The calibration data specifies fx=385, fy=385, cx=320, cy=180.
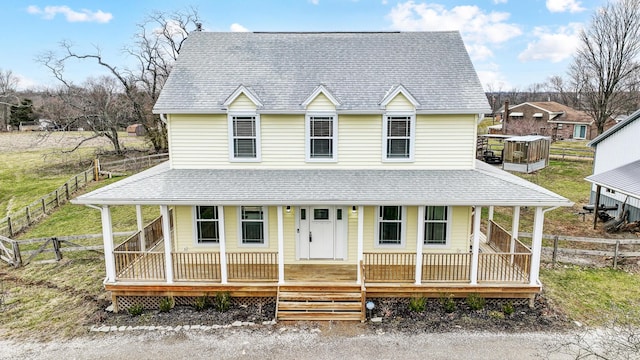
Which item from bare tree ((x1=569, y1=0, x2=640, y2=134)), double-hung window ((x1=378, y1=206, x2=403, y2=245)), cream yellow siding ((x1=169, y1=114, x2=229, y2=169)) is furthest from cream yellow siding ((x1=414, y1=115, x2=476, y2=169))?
bare tree ((x1=569, y1=0, x2=640, y2=134))

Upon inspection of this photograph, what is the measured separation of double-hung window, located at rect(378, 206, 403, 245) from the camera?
499 inches

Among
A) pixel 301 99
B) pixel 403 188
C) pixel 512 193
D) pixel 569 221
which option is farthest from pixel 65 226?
pixel 569 221

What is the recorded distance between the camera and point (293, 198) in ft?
Result: 36.3

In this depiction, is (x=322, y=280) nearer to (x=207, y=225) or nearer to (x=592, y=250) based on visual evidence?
(x=207, y=225)

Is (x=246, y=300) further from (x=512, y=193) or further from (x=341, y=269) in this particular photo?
(x=512, y=193)

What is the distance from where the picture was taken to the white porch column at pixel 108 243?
1106 centimetres

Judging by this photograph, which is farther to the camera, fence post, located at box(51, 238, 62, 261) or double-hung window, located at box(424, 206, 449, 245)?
fence post, located at box(51, 238, 62, 261)

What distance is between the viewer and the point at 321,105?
1277cm

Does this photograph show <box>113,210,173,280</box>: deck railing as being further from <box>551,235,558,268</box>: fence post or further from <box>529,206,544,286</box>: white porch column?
<box>551,235,558,268</box>: fence post

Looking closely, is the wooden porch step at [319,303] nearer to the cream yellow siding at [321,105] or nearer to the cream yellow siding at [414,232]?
the cream yellow siding at [414,232]

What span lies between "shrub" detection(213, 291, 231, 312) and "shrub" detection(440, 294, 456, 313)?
626 cm

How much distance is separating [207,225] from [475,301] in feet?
28.6

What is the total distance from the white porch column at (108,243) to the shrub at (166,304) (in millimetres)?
1555

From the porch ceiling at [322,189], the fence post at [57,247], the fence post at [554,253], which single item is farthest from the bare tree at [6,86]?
the fence post at [554,253]
